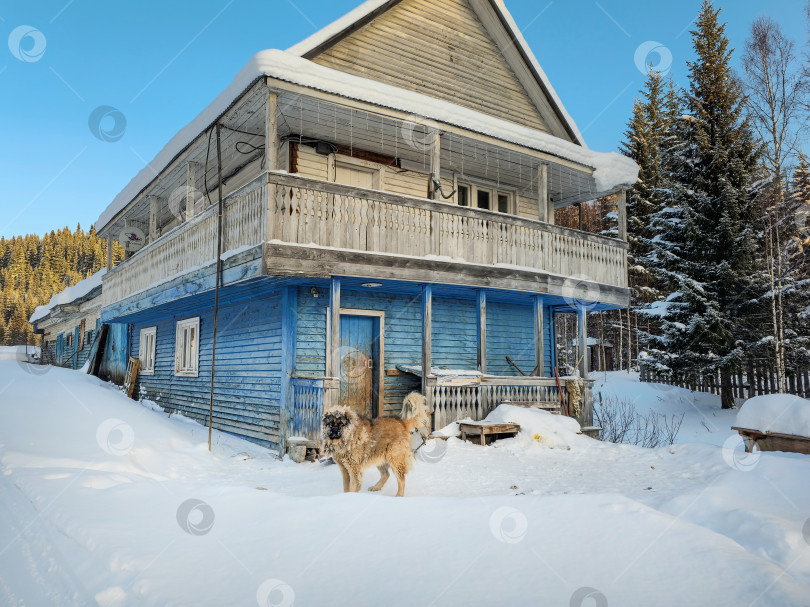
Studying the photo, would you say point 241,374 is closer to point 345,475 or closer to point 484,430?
point 484,430

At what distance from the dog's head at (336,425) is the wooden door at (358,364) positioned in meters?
5.21

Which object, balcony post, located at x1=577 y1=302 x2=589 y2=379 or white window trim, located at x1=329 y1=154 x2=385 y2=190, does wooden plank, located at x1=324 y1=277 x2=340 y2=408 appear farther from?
balcony post, located at x1=577 y1=302 x2=589 y2=379

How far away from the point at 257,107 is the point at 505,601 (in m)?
9.08

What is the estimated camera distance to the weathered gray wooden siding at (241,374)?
1115cm

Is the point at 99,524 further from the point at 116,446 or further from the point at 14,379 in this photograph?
the point at 14,379

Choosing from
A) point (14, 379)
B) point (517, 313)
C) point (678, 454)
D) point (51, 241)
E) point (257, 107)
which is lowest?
point (678, 454)

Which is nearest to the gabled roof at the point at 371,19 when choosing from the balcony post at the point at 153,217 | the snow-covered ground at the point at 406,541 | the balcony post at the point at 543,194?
the balcony post at the point at 543,194

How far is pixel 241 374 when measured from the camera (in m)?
12.4

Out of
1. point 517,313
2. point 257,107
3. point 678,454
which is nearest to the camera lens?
point 678,454

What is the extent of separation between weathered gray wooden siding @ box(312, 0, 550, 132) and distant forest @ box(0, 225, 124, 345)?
79180 millimetres

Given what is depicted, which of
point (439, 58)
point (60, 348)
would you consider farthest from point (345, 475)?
point (60, 348)

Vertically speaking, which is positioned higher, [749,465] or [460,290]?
[460,290]

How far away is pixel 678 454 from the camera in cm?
900

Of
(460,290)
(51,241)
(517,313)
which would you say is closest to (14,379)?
(460,290)
